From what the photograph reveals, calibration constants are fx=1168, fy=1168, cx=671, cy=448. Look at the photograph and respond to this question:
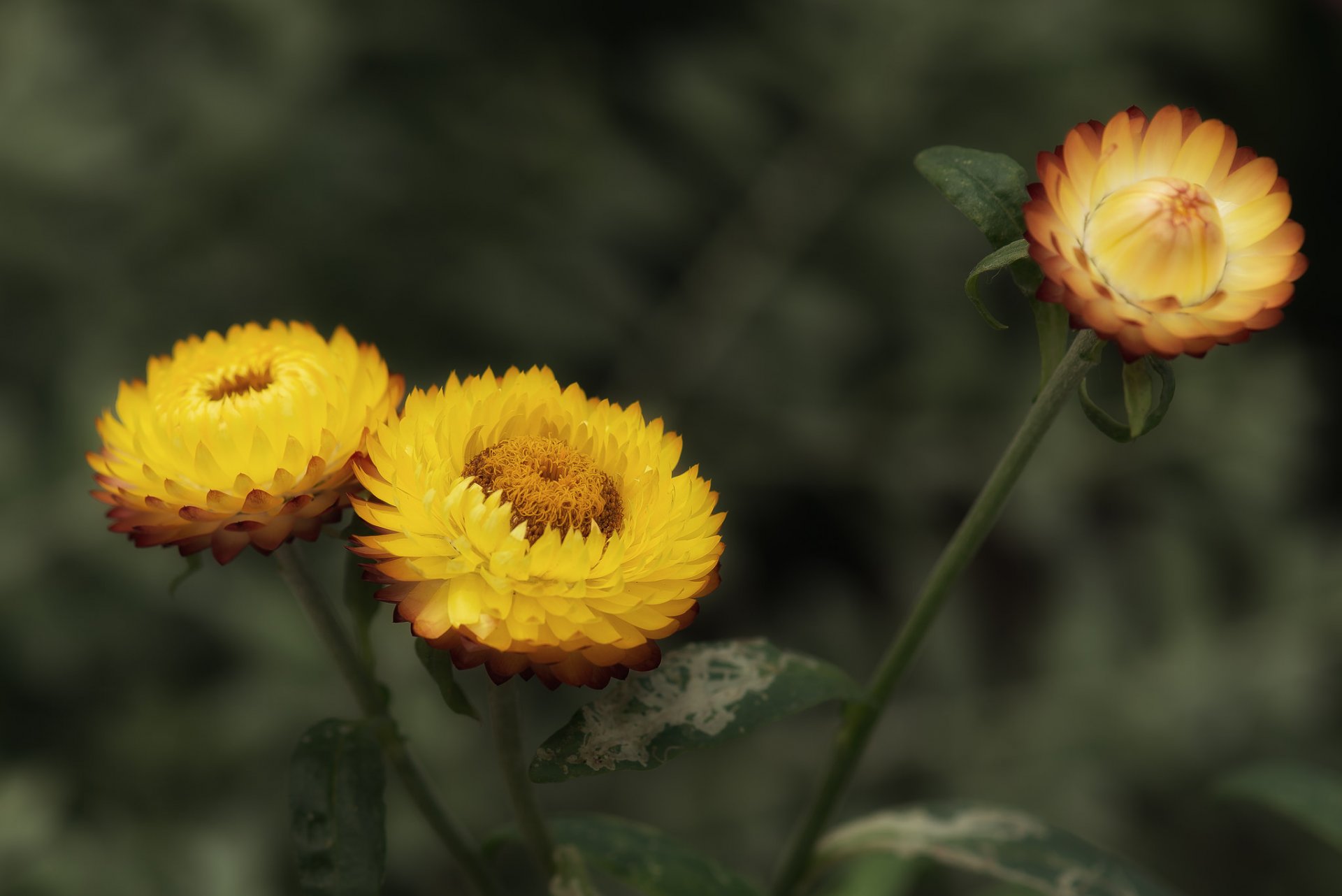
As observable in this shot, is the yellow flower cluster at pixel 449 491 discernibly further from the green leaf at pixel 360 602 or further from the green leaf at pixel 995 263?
the green leaf at pixel 995 263

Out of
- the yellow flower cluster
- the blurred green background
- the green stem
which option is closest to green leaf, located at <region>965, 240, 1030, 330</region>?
the yellow flower cluster

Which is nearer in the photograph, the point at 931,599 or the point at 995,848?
the point at 931,599

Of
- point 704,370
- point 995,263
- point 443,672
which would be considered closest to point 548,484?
point 443,672

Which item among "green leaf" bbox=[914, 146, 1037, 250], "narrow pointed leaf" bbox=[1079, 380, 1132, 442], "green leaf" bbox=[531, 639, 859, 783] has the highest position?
"green leaf" bbox=[914, 146, 1037, 250]

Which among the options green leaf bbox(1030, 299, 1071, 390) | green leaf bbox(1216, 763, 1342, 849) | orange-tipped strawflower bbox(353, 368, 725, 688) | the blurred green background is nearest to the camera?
orange-tipped strawflower bbox(353, 368, 725, 688)

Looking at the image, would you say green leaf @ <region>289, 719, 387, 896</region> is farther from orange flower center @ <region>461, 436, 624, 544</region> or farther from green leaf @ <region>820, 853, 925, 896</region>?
green leaf @ <region>820, 853, 925, 896</region>

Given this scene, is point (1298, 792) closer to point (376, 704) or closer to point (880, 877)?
point (880, 877)
